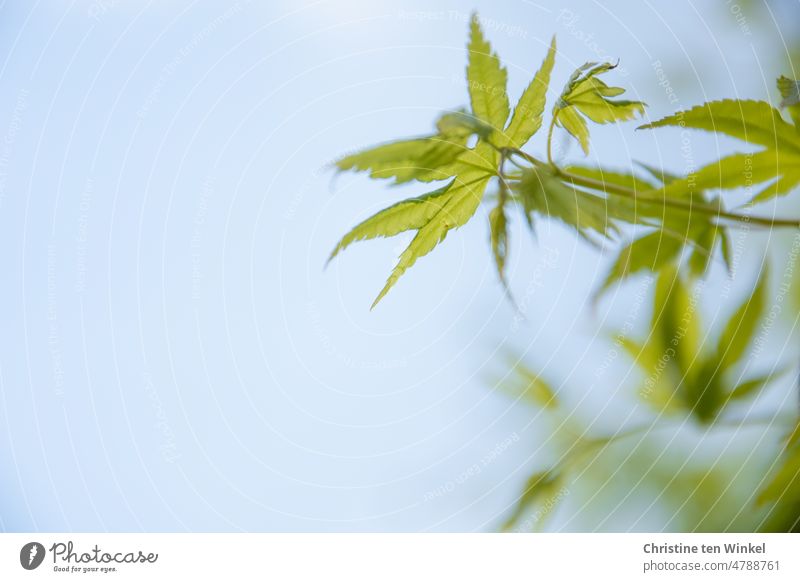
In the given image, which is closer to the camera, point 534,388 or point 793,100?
point 793,100

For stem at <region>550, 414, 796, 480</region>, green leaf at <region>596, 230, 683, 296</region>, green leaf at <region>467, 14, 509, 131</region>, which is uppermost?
green leaf at <region>467, 14, 509, 131</region>

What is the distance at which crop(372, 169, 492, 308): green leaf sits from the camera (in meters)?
0.32

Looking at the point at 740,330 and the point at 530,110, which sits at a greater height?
the point at 530,110

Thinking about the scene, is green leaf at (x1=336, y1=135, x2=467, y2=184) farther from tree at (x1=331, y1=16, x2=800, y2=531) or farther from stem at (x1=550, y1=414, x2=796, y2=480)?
stem at (x1=550, y1=414, x2=796, y2=480)

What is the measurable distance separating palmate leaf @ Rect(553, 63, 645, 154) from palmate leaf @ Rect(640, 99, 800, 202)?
3 centimetres

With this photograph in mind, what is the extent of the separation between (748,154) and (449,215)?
15cm

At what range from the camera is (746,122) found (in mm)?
325

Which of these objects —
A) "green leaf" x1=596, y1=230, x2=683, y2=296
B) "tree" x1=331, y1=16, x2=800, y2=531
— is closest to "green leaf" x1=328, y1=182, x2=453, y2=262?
"tree" x1=331, y1=16, x2=800, y2=531

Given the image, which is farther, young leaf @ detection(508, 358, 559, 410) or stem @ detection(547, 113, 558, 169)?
young leaf @ detection(508, 358, 559, 410)

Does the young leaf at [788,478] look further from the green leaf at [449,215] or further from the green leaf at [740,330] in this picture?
the green leaf at [449,215]
